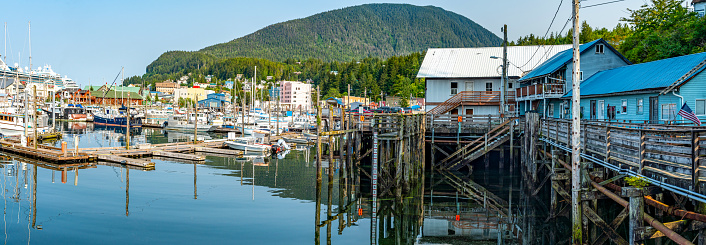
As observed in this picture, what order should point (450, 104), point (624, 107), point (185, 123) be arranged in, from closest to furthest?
point (624, 107) < point (450, 104) < point (185, 123)

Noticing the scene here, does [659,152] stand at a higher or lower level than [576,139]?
lower

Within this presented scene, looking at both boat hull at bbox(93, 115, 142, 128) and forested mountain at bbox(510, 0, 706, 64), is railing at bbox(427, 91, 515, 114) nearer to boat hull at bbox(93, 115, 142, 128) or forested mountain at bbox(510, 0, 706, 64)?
forested mountain at bbox(510, 0, 706, 64)

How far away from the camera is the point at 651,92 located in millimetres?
28250

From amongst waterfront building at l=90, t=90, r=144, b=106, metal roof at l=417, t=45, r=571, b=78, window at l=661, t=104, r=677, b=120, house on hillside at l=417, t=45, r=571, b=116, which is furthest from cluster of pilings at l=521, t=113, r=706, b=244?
waterfront building at l=90, t=90, r=144, b=106

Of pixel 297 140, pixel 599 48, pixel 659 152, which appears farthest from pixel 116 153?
pixel 599 48

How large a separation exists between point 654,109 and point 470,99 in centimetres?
2164

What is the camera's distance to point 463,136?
126 ft

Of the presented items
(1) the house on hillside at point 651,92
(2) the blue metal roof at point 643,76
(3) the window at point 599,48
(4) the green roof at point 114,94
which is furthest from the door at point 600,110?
(4) the green roof at point 114,94

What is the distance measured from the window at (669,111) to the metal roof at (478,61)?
871 inches

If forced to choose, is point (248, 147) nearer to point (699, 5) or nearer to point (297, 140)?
point (297, 140)

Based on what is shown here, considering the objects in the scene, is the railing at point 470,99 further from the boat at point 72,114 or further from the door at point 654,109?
the boat at point 72,114

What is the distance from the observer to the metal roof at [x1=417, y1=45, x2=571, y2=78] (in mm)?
51188

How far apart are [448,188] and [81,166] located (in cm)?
2684

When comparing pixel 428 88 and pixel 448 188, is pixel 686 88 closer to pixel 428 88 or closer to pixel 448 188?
pixel 448 188
